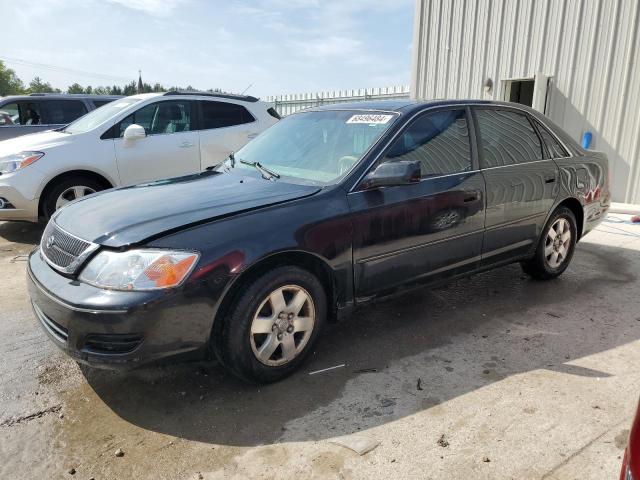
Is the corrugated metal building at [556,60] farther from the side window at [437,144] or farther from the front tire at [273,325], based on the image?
the front tire at [273,325]

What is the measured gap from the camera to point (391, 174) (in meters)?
3.12

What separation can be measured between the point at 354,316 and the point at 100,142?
159 inches

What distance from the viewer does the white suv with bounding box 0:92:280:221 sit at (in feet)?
18.6

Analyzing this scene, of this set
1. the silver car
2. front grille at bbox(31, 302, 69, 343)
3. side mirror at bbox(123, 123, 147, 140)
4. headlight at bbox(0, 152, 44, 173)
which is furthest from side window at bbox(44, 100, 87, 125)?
front grille at bbox(31, 302, 69, 343)

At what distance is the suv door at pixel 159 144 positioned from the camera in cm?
622

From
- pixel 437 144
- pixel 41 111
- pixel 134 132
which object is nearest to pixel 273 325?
pixel 437 144

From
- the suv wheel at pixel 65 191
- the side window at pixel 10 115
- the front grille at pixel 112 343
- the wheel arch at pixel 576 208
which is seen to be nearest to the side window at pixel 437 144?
the wheel arch at pixel 576 208

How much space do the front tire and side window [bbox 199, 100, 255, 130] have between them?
4.64 meters

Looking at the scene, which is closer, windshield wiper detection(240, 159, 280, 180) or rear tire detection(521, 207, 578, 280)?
windshield wiper detection(240, 159, 280, 180)

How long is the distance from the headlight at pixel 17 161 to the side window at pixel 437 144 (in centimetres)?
440

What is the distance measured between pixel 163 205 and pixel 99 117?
4.35 metres

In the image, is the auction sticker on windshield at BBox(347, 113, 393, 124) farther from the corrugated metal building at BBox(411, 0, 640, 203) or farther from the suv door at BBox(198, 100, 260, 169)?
the corrugated metal building at BBox(411, 0, 640, 203)

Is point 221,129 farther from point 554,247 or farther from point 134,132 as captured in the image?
point 554,247

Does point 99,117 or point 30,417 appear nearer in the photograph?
point 30,417
